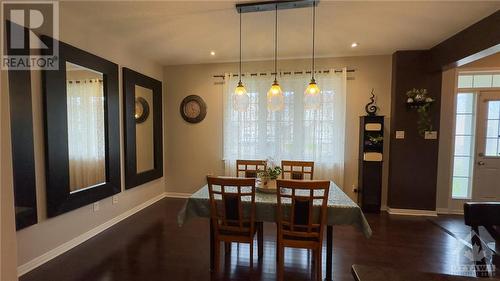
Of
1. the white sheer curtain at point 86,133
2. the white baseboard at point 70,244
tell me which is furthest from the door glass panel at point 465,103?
the white baseboard at point 70,244

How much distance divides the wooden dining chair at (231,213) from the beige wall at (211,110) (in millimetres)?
2445

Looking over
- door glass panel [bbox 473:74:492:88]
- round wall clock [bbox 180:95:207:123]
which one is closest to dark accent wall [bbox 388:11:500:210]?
door glass panel [bbox 473:74:492:88]

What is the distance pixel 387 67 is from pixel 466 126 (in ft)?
5.33

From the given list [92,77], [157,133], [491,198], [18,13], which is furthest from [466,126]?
[18,13]

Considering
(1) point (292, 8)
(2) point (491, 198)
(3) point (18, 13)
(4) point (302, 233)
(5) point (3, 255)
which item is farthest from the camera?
(2) point (491, 198)

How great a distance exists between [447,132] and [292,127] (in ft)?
8.36

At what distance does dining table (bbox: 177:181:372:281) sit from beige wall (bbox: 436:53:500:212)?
2.74 m

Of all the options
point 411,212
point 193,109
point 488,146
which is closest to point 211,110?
point 193,109

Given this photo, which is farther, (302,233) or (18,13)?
(18,13)

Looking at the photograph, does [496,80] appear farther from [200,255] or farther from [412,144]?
[200,255]

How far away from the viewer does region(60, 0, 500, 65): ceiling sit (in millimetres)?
2502

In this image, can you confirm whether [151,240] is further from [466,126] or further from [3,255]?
[466,126]

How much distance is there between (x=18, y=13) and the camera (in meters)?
2.25

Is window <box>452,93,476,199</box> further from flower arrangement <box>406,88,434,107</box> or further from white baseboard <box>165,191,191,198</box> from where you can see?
white baseboard <box>165,191,191,198</box>
